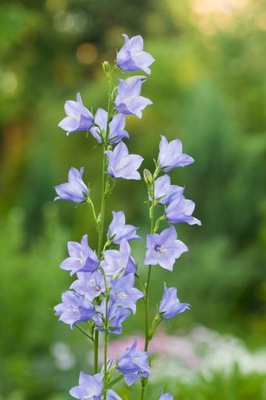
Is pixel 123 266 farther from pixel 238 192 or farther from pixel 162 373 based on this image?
pixel 238 192

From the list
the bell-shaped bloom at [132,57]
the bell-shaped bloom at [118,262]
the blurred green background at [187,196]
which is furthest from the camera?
the blurred green background at [187,196]

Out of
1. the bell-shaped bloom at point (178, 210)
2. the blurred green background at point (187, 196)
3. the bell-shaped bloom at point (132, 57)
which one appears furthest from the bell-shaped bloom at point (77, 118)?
the blurred green background at point (187, 196)

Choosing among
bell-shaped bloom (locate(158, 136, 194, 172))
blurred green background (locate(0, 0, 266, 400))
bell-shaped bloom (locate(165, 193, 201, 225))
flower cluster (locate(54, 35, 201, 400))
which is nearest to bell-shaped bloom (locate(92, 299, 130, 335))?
flower cluster (locate(54, 35, 201, 400))

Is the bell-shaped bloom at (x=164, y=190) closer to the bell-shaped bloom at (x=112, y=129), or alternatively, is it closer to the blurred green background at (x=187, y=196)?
the bell-shaped bloom at (x=112, y=129)

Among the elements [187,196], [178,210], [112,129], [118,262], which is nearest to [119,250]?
[118,262]

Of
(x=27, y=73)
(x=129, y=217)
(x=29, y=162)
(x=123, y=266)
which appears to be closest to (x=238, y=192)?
(x=129, y=217)

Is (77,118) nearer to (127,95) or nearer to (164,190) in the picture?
(127,95)

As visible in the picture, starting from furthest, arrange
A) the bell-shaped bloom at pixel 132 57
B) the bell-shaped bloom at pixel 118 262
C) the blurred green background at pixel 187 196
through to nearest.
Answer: the blurred green background at pixel 187 196 < the bell-shaped bloom at pixel 132 57 < the bell-shaped bloom at pixel 118 262
